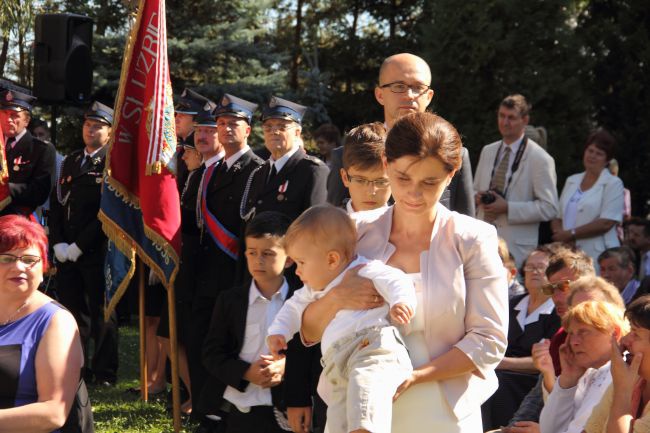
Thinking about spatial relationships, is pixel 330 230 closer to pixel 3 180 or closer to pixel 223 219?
pixel 223 219

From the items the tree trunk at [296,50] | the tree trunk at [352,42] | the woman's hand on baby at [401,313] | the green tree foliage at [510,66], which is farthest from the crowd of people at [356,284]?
the tree trunk at [352,42]

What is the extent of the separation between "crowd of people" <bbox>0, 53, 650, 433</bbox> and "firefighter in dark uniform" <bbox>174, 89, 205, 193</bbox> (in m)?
0.02

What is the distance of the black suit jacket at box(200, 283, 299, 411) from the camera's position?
4.98 m

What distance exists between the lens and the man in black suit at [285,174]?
20.3 ft

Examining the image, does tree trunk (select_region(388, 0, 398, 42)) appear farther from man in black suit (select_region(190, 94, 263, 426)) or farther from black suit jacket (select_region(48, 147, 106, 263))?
man in black suit (select_region(190, 94, 263, 426))

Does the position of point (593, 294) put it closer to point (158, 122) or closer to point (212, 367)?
point (212, 367)

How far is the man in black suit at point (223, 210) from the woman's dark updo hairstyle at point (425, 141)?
3876 millimetres

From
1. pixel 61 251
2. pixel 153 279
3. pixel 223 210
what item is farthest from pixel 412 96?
pixel 61 251

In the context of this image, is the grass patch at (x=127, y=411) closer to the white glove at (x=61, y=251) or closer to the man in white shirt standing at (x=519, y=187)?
the white glove at (x=61, y=251)

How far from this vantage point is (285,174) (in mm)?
6270

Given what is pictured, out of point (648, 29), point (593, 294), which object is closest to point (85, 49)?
point (593, 294)

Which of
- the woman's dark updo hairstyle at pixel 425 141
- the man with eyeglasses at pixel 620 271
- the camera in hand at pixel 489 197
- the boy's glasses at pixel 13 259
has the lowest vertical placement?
the man with eyeglasses at pixel 620 271

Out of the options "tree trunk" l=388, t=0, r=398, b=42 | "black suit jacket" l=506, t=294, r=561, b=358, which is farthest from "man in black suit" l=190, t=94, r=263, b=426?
"tree trunk" l=388, t=0, r=398, b=42

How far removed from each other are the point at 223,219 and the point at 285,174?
768mm
